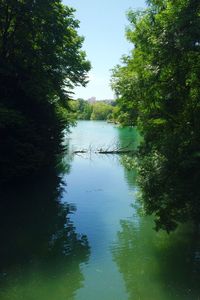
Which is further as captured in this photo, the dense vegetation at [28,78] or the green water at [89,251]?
the dense vegetation at [28,78]

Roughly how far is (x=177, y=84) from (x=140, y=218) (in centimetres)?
673

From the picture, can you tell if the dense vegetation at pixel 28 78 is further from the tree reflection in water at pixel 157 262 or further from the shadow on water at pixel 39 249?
the tree reflection in water at pixel 157 262

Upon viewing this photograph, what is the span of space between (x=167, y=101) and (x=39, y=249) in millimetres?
6975

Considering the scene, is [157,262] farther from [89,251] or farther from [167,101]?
[167,101]

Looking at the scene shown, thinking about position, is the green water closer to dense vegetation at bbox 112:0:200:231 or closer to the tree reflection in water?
the tree reflection in water

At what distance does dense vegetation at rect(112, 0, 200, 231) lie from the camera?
10797 mm

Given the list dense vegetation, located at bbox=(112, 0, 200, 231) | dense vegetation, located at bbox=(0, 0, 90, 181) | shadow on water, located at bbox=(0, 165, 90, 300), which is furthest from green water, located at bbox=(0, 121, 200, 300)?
dense vegetation, located at bbox=(0, 0, 90, 181)

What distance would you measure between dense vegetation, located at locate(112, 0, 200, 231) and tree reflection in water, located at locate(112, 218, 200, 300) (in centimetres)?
115

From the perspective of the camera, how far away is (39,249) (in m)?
12.7

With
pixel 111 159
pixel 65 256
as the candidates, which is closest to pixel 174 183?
pixel 65 256

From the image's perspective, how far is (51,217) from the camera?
659 inches

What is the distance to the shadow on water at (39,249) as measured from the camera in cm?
991

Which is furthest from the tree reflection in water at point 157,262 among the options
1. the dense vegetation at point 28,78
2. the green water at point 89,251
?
the dense vegetation at point 28,78

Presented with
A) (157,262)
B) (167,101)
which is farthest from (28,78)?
(157,262)
